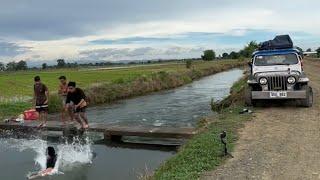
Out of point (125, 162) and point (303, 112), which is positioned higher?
point (303, 112)

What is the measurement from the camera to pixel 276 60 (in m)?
17.8

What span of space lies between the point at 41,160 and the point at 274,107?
348 inches

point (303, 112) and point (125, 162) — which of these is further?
point (303, 112)

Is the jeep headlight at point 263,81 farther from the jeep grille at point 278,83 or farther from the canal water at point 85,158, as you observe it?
the canal water at point 85,158

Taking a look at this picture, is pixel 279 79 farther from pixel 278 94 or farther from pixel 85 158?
pixel 85 158

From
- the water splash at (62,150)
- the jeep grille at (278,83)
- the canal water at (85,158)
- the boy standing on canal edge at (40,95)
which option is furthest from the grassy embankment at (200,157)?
the boy standing on canal edge at (40,95)

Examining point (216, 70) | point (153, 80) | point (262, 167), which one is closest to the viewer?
point (262, 167)

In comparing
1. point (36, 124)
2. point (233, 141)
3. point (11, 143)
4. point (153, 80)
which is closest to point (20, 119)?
point (36, 124)

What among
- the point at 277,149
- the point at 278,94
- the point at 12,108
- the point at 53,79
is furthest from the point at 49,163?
the point at 53,79

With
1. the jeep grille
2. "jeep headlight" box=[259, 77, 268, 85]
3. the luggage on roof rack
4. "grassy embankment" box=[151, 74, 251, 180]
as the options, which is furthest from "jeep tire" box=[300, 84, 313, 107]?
"grassy embankment" box=[151, 74, 251, 180]

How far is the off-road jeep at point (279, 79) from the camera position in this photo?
1661 cm

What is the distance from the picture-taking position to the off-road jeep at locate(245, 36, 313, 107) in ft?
54.5

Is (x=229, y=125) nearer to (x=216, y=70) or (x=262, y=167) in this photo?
(x=262, y=167)

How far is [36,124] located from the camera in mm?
19422
